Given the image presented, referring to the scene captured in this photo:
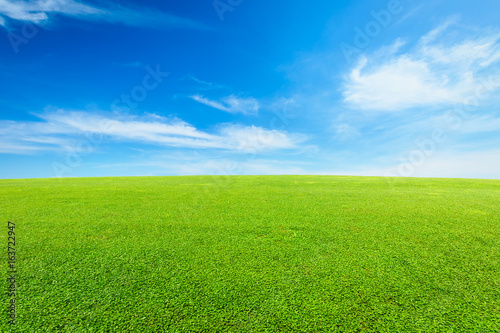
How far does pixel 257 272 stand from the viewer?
129 inches

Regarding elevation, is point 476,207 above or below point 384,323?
above

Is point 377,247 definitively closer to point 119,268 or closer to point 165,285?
point 165,285

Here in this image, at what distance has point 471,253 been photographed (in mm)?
3848

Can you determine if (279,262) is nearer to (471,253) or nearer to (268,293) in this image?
(268,293)

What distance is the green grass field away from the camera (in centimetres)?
247

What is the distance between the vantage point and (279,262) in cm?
355

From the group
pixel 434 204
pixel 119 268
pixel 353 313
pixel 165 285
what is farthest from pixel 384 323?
pixel 434 204

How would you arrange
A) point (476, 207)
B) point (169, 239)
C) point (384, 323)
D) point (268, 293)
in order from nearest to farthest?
point (384, 323), point (268, 293), point (169, 239), point (476, 207)

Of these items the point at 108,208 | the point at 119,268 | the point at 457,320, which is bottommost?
the point at 457,320

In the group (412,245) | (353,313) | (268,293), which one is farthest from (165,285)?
(412,245)

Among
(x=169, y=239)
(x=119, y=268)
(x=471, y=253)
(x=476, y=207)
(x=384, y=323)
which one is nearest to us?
(x=384, y=323)

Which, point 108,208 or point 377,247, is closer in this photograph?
point 377,247

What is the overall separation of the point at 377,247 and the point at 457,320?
5.30 feet

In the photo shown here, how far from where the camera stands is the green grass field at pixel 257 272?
2.47 meters
